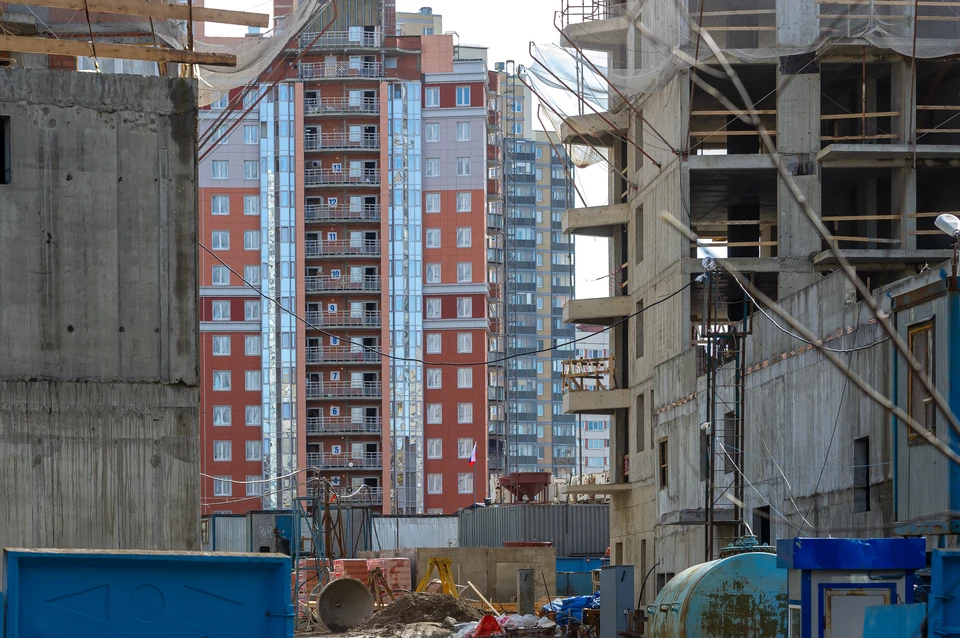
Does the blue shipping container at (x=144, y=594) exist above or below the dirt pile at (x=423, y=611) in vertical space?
above

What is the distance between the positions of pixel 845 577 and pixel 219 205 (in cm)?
9332

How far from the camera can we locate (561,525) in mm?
66750

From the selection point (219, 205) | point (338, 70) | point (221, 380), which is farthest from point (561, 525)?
A: point (338, 70)

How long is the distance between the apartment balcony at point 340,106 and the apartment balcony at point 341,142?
159 centimetres

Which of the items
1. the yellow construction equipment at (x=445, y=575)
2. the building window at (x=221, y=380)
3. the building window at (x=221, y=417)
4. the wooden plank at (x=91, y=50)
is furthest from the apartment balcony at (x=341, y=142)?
the wooden plank at (x=91, y=50)

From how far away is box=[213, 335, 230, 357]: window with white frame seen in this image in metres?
103

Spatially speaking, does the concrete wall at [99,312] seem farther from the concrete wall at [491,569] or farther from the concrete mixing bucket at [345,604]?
the concrete wall at [491,569]

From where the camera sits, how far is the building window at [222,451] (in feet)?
333

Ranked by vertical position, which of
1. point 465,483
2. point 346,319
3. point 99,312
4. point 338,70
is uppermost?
point 338,70

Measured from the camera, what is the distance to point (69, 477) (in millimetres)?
15211

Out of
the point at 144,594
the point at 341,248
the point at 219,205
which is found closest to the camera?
the point at 144,594

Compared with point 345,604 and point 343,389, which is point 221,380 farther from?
point 345,604

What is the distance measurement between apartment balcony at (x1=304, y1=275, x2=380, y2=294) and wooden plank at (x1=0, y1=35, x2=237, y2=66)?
8464 cm

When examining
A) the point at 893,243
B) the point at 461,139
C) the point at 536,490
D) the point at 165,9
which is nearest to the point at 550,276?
the point at 461,139
